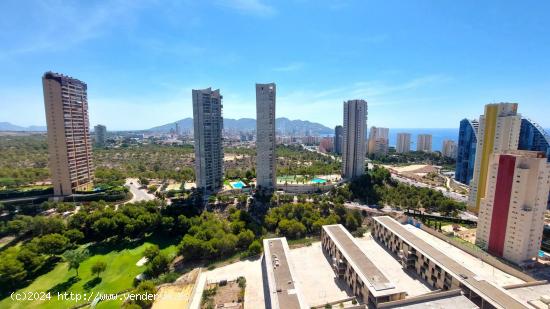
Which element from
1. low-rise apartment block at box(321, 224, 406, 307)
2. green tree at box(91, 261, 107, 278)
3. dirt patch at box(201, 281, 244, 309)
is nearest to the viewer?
low-rise apartment block at box(321, 224, 406, 307)

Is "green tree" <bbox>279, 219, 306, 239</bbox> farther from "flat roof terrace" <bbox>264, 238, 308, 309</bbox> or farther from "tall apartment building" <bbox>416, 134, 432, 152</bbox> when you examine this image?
"tall apartment building" <bbox>416, 134, 432, 152</bbox>

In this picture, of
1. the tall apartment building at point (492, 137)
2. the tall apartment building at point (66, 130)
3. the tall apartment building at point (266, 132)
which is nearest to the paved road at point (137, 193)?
the tall apartment building at point (66, 130)

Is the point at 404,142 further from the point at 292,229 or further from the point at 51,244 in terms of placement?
the point at 51,244

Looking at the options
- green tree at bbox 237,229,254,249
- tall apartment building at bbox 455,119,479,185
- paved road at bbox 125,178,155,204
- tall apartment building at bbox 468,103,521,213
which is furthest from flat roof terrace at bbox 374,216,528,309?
paved road at bbox 125,178,155,204

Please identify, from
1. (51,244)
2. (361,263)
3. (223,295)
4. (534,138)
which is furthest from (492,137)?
(51,244)

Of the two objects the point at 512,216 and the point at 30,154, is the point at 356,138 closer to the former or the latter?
the point at 512,216

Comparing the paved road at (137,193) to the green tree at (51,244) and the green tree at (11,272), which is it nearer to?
the green tree at (51,244)
